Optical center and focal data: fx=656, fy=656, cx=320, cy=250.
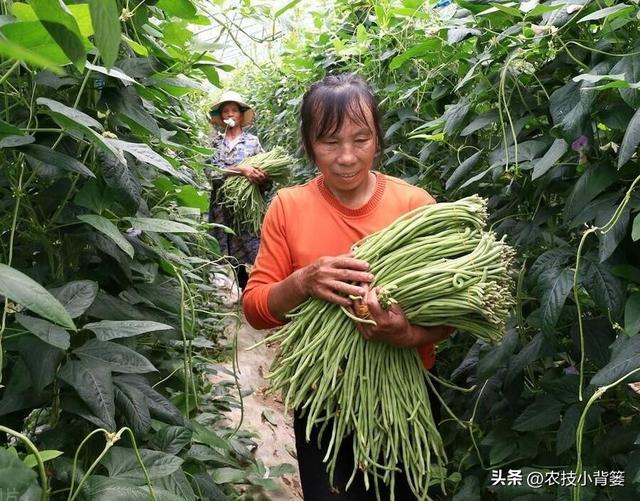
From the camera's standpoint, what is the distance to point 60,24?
0.45 meters

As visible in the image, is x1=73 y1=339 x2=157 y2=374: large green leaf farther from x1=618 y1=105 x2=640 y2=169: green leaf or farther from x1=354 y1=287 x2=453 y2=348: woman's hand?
x1=618 y1=105 x2=640 y2=169: green leaf

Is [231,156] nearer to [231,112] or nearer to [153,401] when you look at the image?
[231,112]

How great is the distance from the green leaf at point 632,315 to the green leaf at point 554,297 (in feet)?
0.33

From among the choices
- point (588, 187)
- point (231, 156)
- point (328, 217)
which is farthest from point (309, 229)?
point (231, 156)

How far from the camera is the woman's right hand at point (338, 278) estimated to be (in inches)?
43.4

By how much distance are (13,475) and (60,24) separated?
35 centimetres

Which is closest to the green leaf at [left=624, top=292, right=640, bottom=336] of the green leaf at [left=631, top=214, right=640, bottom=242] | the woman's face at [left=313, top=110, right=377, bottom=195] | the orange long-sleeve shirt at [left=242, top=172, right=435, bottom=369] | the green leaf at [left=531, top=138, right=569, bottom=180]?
the green leaf at [left=631, top=214, right=640, bottom=242]

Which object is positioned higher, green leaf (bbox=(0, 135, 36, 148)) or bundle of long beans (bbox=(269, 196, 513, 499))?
green leaf (bbox=(0, 135, 36, 148))

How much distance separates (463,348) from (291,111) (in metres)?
2.91

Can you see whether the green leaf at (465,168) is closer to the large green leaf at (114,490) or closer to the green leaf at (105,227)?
the green leaf at (105,227)

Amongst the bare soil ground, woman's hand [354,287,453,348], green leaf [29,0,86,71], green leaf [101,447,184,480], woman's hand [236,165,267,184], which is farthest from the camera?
woman's hand [236,165,267,184]

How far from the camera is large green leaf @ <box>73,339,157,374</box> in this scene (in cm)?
91

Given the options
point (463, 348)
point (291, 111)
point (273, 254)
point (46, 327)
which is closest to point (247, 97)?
point (291, 111)

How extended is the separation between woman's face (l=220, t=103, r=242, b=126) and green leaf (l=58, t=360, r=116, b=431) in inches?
121
